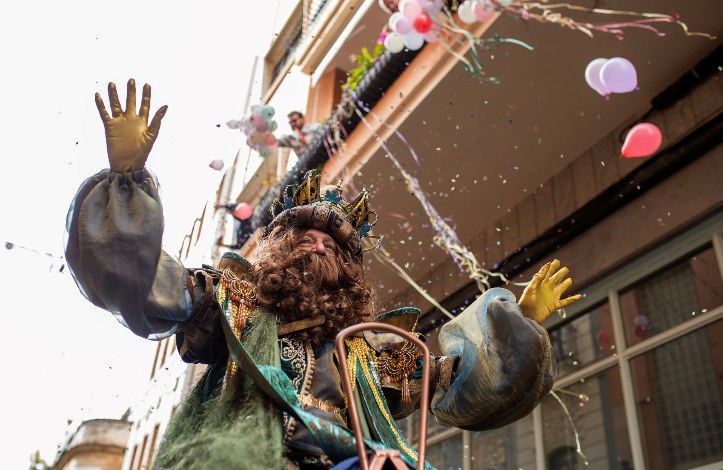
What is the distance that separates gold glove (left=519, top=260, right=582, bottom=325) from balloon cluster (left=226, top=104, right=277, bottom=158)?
485cm

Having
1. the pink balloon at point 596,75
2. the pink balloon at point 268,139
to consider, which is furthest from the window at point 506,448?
the pink balloon at point 268,139

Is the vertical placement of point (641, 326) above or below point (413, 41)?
below

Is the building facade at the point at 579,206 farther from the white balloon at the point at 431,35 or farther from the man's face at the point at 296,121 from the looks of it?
the man's face at the point at 296,121

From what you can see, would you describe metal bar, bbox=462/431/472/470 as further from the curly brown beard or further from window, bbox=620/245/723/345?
the curly brown beard

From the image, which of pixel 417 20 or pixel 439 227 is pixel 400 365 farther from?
pixel 439 227

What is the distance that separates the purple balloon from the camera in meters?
4.19

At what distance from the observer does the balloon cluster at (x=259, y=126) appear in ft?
23.2

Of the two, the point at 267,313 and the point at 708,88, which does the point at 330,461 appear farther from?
the point at 708,88

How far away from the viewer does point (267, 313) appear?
2.50m

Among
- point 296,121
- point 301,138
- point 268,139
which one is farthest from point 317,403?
point 296,121

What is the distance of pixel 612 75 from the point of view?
422 cm

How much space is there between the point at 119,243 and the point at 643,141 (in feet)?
10.7

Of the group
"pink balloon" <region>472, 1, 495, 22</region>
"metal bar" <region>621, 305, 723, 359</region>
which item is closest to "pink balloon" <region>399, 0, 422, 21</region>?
"pink balloon" <region>472, 1, 495, 22</region>

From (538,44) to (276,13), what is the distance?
859 centimetres
